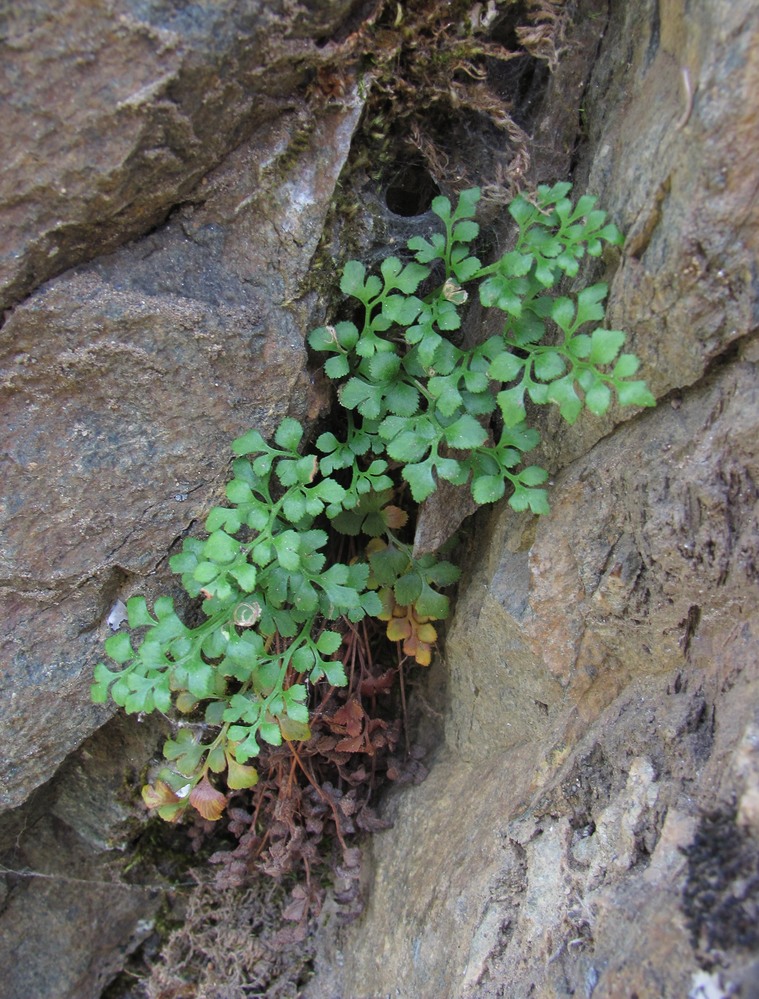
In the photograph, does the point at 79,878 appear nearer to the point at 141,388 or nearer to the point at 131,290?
the point at 141,388

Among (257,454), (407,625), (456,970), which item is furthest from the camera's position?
(407,625)

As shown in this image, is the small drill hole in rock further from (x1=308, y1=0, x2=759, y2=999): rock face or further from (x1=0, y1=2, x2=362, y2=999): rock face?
(x1=308, y1=0, x2=759, y2=999): rock face

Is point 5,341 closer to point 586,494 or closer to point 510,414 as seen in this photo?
point 510,414

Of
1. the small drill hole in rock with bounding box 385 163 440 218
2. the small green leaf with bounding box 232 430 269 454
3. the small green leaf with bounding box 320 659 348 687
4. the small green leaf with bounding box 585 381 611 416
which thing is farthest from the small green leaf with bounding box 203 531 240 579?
the small drill hole in rock with bounding box 385 163 440 218

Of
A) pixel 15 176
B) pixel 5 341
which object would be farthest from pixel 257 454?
pixel 15 176

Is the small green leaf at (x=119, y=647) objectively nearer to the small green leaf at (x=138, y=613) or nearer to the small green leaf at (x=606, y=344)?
the small green leaf at (x=138, y=613)

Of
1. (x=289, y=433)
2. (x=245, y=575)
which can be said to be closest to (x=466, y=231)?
(x=289, y=433)
